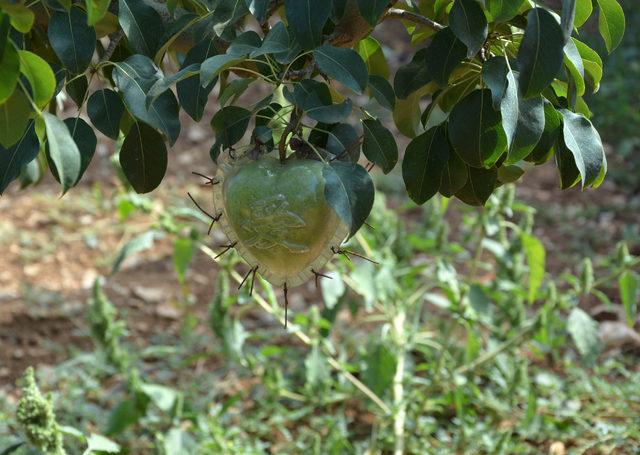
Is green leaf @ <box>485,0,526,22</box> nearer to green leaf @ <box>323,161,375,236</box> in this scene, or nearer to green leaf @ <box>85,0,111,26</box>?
green leaf @ <box>323,161,375,236</box>

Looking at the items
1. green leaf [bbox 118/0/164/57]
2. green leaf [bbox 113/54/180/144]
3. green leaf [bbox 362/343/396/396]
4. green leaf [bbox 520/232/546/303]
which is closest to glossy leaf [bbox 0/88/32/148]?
green leaf [bbox 113/54/180/144]

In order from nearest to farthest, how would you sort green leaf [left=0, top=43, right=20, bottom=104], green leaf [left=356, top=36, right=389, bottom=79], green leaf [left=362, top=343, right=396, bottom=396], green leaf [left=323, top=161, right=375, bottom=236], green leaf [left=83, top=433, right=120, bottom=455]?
green leaf [left=0, top=43, right=20, bottom=104] < green leaf [left=323, top=161, right=375, bottom=236] < green leaf [left=356, top=36, right=389, bottom=79] < green leaf [left=83, top=433, right=120, bottom=455] < green leaf [left=362, top=343, right=396, bottom=396]

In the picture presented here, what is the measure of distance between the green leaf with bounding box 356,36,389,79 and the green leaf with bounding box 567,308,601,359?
93 centimetres

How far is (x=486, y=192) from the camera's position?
109cm

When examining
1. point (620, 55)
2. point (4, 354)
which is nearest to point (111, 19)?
point (4, 354)

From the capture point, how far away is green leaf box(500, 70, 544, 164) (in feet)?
3.02

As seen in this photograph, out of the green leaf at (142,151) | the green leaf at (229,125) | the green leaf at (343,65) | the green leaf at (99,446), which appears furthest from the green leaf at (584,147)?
the green leaf at (99,446)

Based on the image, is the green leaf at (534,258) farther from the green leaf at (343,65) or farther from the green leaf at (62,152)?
the green leaf at (62,152)

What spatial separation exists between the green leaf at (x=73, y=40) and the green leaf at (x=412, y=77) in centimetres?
36

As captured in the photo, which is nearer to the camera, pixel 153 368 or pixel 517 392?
pixel 517 392

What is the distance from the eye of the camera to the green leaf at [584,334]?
6.43ft

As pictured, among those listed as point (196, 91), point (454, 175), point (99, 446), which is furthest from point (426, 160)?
point (99, 446)

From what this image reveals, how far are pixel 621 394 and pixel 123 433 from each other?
1.19 metres

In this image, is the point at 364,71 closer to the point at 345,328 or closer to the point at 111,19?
the point at 111,19
